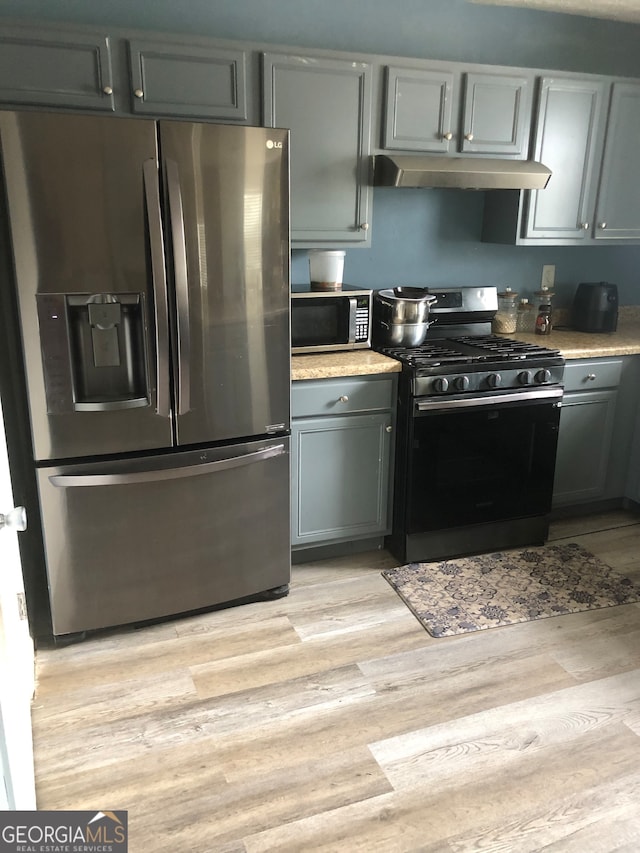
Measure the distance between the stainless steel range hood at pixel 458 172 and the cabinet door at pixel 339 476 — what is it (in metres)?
1.03

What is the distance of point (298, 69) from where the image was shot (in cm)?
277

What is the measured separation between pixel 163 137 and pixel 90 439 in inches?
39.8

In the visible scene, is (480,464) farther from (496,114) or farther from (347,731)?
(496,114)

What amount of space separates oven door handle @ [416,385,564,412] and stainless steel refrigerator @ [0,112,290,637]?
648 mm

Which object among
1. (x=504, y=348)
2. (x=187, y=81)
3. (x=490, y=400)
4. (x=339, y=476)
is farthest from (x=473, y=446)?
(x=187, y=81)

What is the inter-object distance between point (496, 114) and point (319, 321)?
128 cm

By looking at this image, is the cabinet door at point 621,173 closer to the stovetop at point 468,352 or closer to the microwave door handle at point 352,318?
the stovetop at point 468,352

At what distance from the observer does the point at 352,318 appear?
3055 millimetres

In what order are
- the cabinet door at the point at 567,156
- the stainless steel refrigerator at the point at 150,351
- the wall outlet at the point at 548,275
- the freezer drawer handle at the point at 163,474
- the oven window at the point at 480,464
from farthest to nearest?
1. the wall outlet at the point at 548,275
2. the cabinet door at the point at 567,156
3. the oven window at the point at 480,464
4. the freezer drawer handle at the point at 163,474
5. the stainless steel refrigerator at the point at 150,351

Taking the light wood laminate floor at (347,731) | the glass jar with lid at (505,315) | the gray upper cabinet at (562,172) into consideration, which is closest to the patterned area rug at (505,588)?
the light wood laminate floor at (347,731)

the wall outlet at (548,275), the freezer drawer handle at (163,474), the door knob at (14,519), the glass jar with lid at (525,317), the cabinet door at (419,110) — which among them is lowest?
the freezer drawer handle at (163,474)

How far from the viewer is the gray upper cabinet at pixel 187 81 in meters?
2.57

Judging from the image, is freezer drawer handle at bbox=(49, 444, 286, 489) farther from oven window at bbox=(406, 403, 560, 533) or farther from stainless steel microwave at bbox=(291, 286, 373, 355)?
oven window at bbox=(406, 403, 560, 533)

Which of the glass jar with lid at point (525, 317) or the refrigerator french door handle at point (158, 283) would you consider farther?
the glass jar with lid at point (525, 317)
